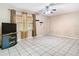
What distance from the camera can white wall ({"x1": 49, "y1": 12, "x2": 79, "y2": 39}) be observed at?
6.84 metres

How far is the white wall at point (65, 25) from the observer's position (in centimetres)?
684

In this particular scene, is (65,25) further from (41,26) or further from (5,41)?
(5,41)

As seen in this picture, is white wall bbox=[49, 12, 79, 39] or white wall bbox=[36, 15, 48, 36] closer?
white wall bbox=[49, 12, 79, 39]

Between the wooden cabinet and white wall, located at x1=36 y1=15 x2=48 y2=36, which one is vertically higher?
white wall, located at x1=36 y1=15 x2=48 y2=36

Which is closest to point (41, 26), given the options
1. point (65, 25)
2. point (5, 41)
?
point (65, 25)

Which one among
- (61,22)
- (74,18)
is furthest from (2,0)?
(61,22)

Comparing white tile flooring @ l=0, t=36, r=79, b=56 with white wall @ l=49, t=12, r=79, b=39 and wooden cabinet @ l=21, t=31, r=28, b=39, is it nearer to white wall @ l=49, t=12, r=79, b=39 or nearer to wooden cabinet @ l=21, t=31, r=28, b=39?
wooden cabinet @ l=21, t=31, r=28, b=39

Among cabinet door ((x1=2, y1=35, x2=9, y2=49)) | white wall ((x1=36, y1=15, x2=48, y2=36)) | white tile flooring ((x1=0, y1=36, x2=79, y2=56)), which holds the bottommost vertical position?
white tile flooring ((x1=0, y1=36, x2=79, y2=56))

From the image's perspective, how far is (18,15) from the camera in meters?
5.89

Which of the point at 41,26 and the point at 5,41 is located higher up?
the point at 41,26

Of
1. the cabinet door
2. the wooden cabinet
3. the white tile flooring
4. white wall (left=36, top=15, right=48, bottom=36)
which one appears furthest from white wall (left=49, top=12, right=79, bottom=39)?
the cabinet door

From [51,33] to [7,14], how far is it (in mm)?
5730

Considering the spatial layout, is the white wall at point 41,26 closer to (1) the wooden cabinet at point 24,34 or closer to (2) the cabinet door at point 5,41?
(1) the wooden cabinet at point 24,34

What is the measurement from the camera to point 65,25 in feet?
25.2
